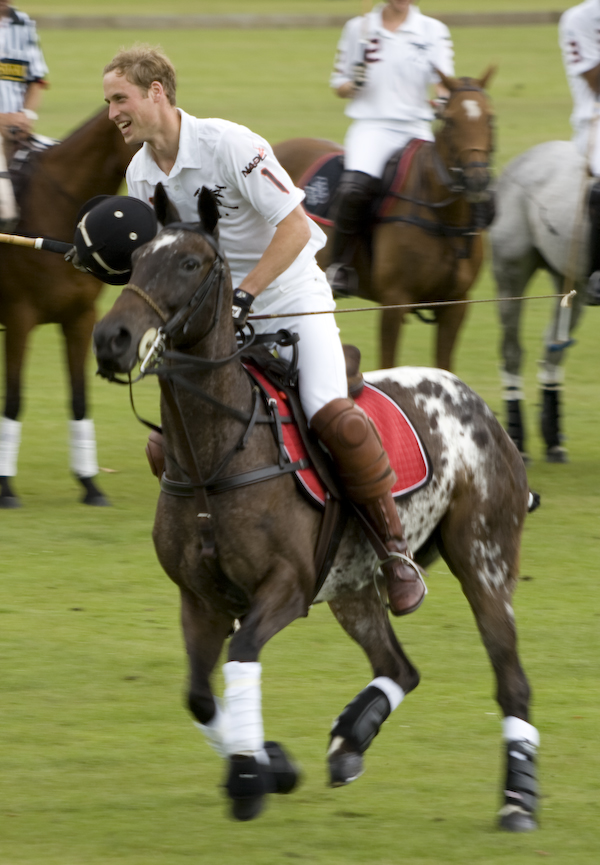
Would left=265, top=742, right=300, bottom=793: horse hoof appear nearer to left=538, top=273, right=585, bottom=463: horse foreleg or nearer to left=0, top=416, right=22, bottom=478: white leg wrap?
left=0, top=416, right=22, bottom=478: white leg wrap

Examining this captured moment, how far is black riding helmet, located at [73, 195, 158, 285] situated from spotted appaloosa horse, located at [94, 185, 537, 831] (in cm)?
7

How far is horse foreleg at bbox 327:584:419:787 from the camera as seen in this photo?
471cm

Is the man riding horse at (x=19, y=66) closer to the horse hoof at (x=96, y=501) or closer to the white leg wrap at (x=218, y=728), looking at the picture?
the horse hoof at (x=96, y=501)

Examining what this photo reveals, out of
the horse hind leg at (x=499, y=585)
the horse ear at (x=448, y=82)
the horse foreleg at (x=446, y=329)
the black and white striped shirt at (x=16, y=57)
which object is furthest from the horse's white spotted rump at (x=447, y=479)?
the black and white striped shirt at (x=16, y=57)

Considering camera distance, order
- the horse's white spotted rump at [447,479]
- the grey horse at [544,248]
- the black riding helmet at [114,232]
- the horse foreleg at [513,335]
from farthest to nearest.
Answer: the horse foreleg at [513,335]
the grey horse at [544,248]
the horse's white spotted rump at [447,479]
the black riding helmet at [114,232]

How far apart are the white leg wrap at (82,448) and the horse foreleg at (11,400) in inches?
13.6

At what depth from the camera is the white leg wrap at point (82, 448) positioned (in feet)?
28.3

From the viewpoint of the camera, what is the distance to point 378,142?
31.1 ft

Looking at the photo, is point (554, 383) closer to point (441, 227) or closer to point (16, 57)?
point (441, 227)

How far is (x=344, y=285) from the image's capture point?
9.74 metres

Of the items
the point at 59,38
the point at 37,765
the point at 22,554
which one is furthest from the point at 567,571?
the point at 59,38

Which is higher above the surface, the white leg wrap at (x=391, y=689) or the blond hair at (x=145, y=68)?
the blond hair at (x=145, y=68)

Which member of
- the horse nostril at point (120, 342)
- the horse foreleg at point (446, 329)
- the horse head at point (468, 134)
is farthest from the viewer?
the horse foreleg at point (446, 329)

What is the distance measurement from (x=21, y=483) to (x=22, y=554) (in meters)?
1.51
